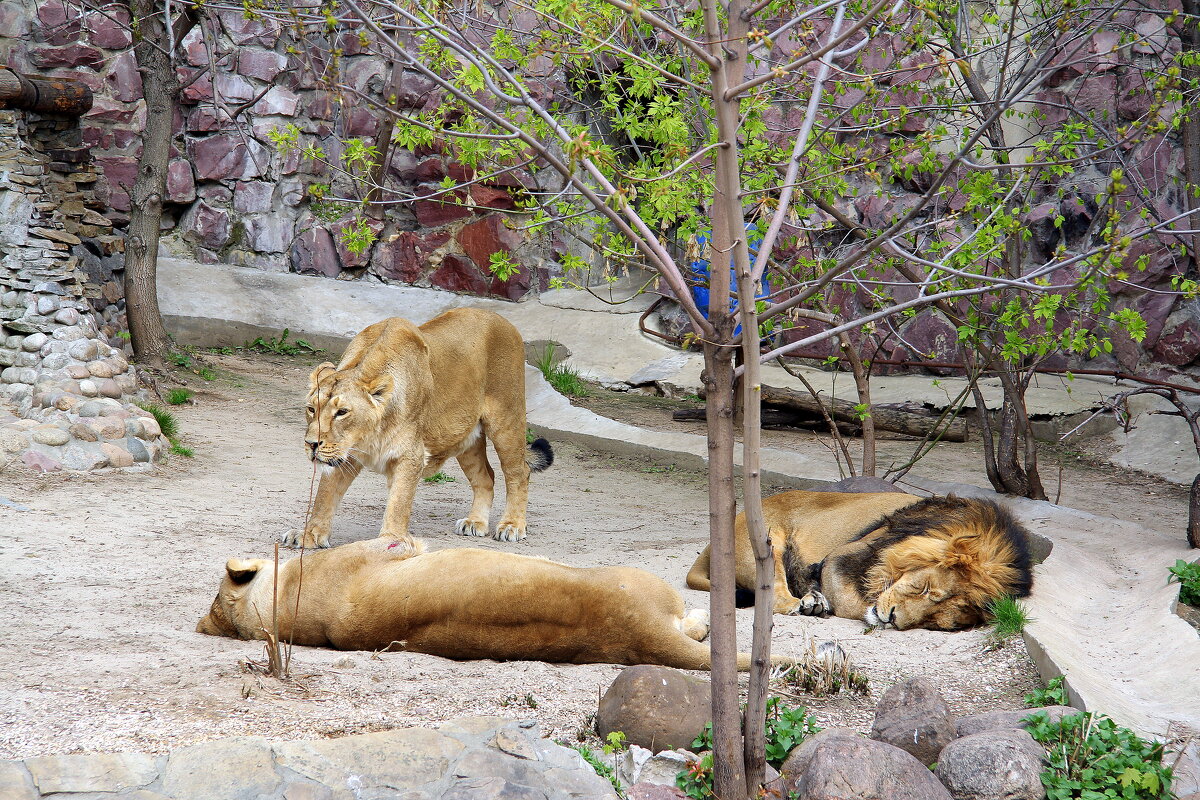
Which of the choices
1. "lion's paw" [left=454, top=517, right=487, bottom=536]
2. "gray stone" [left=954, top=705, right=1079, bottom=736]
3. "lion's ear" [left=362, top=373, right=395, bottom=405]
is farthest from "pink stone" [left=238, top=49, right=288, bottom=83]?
"gray stone" [left=954, top=705, right=1079, bottom=736]

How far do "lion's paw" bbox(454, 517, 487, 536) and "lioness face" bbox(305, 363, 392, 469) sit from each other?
1.29 meters

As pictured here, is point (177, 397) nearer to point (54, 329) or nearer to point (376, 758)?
point (54, 329)

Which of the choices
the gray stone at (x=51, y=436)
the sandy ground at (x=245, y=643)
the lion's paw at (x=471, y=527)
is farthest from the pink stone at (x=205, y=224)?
the lion's paw at (x=471, y=527)

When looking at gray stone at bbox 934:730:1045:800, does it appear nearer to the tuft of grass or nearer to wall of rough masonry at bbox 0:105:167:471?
wall of rough masonry at bbox 0:105:167:471

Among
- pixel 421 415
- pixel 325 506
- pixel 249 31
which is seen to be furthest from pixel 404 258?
pixel 325 506

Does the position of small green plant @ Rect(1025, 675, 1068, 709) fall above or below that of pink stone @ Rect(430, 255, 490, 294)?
below

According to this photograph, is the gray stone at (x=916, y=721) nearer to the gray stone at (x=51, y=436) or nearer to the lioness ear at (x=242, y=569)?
the lioness ear at (x=242, y=569)

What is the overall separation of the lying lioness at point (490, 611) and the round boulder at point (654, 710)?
486 mm

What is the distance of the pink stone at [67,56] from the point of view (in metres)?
13.3

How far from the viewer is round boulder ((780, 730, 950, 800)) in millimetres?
3162

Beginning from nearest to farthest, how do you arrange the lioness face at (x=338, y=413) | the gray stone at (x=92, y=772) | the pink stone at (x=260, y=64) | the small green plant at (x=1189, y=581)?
the gray stone at (x=92, y=772), the small green plant at (x=1189, y=581), the lioness face at (x=338, y=413), the pink stone at (x=260, y=64)

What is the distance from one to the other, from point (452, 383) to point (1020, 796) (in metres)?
4.48

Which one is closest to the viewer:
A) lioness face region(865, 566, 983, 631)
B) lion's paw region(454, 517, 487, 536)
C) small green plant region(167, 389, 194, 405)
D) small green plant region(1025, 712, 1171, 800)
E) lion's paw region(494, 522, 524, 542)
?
small green plant region(1025, 712, 1171, 800)

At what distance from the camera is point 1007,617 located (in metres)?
4.79
